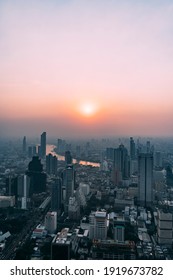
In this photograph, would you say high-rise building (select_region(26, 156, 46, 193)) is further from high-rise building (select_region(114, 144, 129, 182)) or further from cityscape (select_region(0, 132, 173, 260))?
high-rise building (select_region(114, 144, 129, 182))

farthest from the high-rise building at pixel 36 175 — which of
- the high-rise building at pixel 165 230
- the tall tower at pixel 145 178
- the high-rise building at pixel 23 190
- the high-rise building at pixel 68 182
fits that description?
the high-rise building at pixel 165 230

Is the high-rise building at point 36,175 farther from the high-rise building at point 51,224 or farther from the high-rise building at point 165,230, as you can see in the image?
the high-rise building at point 165,230

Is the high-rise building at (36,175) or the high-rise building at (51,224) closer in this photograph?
the high-rise building at (51,224)

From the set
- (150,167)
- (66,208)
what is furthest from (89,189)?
(150,167)

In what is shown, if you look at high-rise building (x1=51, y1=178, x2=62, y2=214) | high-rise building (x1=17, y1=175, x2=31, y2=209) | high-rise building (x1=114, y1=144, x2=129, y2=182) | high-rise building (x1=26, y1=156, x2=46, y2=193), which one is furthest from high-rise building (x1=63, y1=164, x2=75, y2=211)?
high-rise building (x1=114, y1=144, x2=129, y2=182)
